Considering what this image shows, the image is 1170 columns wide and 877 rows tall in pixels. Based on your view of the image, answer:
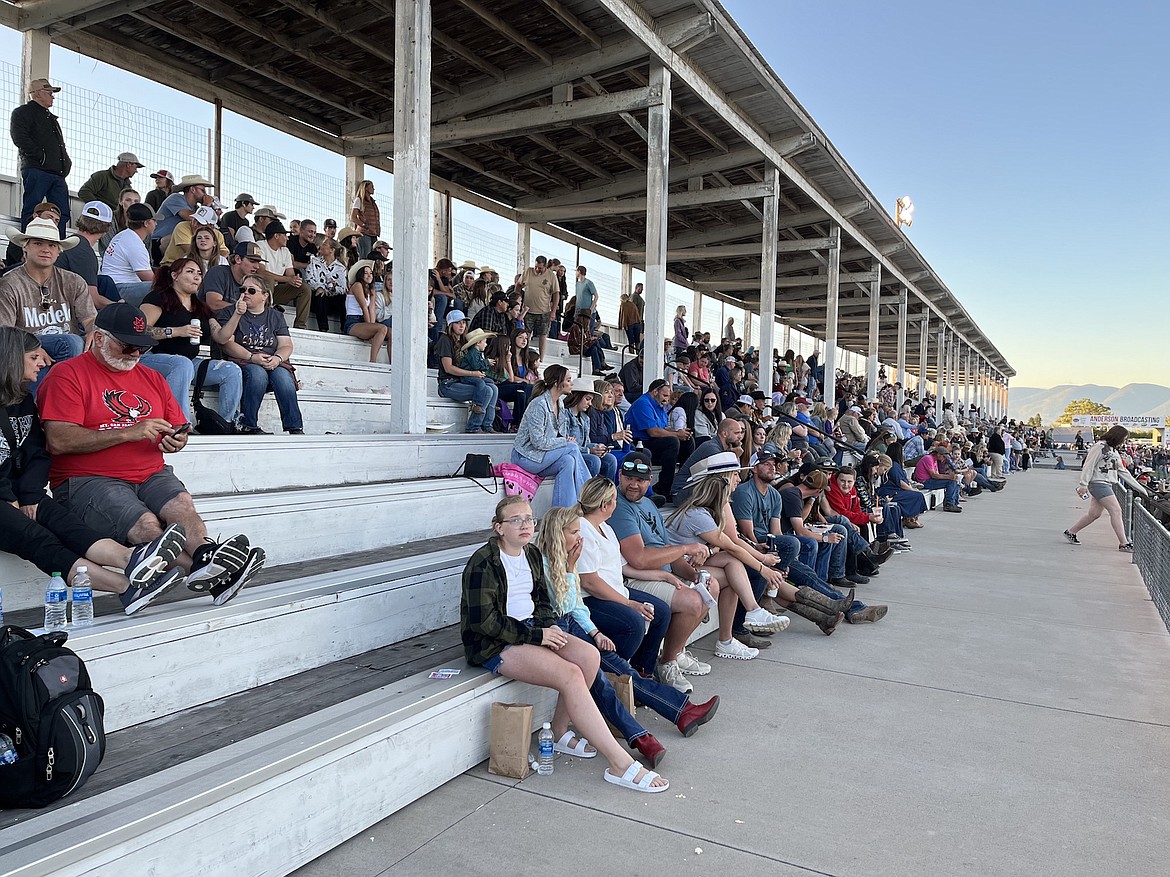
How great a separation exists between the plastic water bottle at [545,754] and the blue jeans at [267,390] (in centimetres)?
317

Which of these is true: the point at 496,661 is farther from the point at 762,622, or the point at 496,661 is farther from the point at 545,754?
the point at 762,622

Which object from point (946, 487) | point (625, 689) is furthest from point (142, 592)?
point (946, 487)

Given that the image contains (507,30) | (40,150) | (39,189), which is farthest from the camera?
(507,30)

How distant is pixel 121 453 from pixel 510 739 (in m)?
2.07

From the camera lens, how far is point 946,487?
568 inches

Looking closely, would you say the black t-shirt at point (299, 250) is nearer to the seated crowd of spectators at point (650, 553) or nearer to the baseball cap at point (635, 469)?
the seated crowd of spectators at point (650, 553)

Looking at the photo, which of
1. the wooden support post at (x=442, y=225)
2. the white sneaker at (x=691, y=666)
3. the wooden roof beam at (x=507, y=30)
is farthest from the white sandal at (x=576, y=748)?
the wooden support post at (x=442, y=225)

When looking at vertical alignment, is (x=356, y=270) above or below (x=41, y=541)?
above

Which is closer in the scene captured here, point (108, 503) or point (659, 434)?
point (108, 503)

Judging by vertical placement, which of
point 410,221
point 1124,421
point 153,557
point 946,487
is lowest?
point 946,487

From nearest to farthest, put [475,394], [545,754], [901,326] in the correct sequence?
[545,754] < [475,394] < [901,326]

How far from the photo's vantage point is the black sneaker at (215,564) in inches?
117

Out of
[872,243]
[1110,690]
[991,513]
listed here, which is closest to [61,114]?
[1110,690]

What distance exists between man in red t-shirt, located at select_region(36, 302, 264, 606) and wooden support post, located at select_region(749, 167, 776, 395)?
11066 millimetres
